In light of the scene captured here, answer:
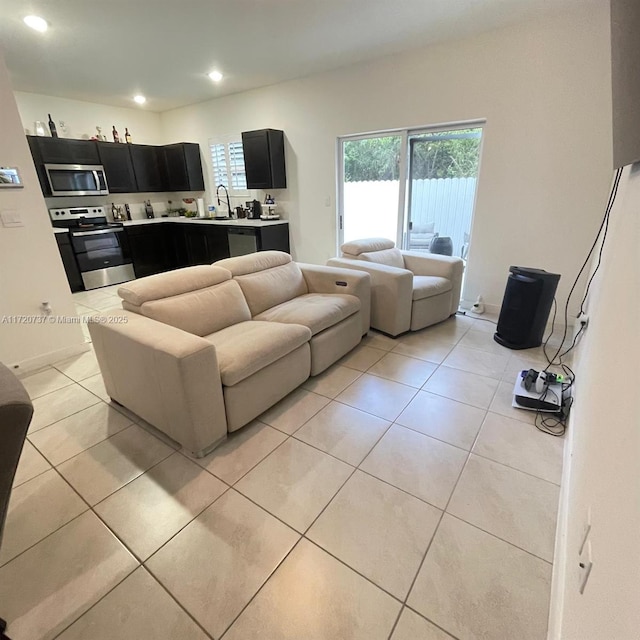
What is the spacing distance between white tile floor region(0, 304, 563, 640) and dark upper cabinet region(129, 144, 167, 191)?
4568mm

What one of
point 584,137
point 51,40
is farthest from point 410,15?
point 51,40

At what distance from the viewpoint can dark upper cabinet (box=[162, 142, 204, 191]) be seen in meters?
5.57

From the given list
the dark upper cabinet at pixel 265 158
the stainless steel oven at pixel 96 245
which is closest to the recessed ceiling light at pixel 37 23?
the dark upper cabinet at pixel 265 158

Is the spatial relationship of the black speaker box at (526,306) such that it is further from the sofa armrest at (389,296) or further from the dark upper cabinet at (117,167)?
the dark upper cabinet at (117,167)

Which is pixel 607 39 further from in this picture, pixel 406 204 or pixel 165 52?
pixel 165 52

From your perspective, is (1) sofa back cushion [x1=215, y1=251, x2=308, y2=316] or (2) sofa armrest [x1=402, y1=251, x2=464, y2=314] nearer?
(1) sofa back cushion [x1=215, y1=251, x2=308, y2=316]

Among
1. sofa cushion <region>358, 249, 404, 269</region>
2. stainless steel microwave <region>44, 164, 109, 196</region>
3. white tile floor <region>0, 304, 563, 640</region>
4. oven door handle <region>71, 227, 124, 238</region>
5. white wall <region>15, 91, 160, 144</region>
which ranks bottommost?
white tile floor <region>0, 304, 563, 640</region>

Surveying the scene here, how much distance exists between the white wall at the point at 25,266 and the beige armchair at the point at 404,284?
2403mm

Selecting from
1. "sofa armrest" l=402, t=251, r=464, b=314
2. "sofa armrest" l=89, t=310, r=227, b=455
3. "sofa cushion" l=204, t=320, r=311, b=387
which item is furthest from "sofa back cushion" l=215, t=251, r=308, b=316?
"sofa armrest" l=402, t=251, r=464, b=314

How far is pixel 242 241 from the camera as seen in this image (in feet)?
15.9

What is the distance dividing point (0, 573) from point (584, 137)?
14.8 ft

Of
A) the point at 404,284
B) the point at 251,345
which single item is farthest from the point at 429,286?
the point at 251,345

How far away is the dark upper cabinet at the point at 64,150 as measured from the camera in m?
4.45

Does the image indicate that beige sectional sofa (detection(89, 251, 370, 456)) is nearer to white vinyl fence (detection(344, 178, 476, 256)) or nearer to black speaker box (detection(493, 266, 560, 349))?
black speaker box (detection(493, 266, 560, 349))
